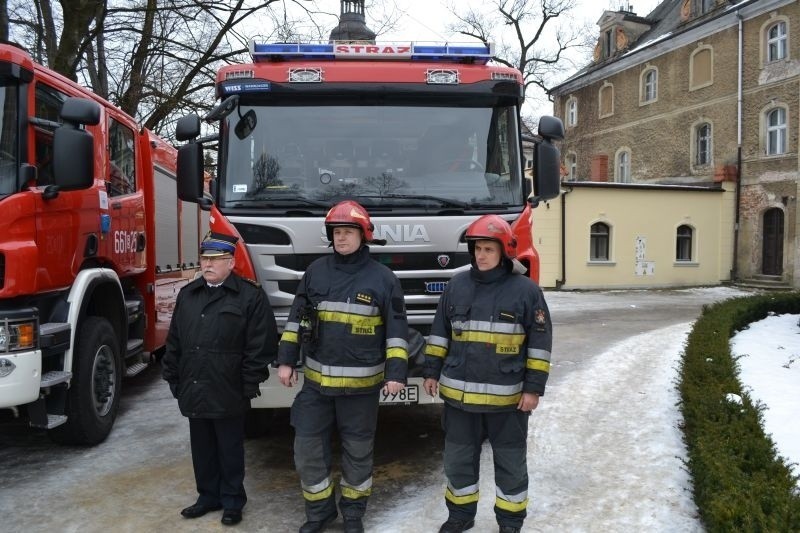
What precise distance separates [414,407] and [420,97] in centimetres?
319

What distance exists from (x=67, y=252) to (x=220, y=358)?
180 centimetres

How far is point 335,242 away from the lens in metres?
3.86

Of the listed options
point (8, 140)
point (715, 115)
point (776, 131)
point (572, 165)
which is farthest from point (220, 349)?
point (572, 165)

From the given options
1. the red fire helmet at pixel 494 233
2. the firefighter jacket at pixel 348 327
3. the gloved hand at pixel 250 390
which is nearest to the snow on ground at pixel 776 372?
the red fire helmet at pixel 494 233

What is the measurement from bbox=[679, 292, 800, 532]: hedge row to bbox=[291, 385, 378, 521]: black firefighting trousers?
1865 mm

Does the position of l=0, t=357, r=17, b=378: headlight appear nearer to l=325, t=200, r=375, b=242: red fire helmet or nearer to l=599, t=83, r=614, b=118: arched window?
l=325, t=200, r=375, b=242: red fire helmet

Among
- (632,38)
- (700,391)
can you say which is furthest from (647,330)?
(632,38)

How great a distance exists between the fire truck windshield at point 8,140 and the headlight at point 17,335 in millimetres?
811

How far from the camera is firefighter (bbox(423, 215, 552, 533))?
3658 millimetres

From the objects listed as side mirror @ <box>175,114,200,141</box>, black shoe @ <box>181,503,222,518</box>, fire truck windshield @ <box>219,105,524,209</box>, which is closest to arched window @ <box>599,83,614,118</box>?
fire truck windshield @ <box>219,105,524,209</box>

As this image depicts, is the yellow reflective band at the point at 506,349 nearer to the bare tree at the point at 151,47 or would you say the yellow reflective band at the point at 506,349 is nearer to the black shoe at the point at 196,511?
the black shoe at the point at 196,511

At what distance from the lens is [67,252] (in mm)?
4871

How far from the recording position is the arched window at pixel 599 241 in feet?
73.8

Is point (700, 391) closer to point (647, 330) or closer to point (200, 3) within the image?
point (647, 330)
